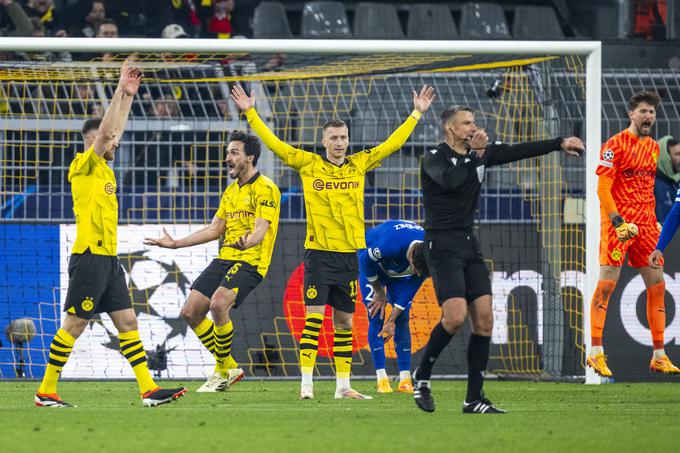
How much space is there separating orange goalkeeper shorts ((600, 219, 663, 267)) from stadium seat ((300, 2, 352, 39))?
8.82 metres

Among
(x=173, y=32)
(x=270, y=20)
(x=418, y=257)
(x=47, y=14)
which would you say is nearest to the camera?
(x=418, y=257)

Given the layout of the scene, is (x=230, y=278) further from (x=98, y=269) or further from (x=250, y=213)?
(x=98, y=269)

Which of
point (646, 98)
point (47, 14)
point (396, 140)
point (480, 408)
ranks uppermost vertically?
point (47, 14)

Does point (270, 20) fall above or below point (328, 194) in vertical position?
above

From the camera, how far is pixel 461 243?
7.70 metres

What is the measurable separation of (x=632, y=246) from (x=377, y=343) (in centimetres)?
248

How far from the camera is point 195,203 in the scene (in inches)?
512

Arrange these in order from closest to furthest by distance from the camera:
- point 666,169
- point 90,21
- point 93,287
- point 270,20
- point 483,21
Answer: point 93,287, point 666,169, point 90,21, point 270,20, point 483,21

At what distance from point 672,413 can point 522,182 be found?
213 inches

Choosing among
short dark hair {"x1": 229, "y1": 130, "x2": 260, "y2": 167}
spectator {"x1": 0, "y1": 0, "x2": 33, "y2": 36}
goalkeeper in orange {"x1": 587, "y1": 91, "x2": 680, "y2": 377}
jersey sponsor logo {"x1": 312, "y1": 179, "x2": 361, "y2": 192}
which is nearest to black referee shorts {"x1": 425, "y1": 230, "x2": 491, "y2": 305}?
jersey sponsor logo {"x1": 312, "y1": 179, "x2": 361, "y2": 192}

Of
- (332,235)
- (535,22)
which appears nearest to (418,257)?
(332,235)

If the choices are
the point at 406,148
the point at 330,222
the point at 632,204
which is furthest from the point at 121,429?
the point at 406,148

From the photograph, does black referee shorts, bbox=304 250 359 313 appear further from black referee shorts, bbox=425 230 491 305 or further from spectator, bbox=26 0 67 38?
spectator, bbox=26 0 67 38

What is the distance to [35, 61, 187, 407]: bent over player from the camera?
815cm
